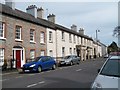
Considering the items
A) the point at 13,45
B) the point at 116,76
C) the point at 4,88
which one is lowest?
the point at 4,88

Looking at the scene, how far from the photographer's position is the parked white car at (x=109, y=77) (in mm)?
5875

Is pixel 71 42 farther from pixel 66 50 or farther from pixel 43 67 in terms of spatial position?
pixel 43 67

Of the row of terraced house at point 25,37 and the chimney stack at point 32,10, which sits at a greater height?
the chimney stack at point 32,10

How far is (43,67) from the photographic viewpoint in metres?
24.1

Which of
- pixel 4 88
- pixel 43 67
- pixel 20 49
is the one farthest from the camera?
pixel 20 49

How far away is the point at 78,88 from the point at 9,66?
15897 mm

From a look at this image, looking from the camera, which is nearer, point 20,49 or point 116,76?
point 116,76

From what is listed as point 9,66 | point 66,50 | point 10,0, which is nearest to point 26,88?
point 9,66

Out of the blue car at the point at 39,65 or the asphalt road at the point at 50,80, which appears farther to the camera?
the blue car at the point at 39,65

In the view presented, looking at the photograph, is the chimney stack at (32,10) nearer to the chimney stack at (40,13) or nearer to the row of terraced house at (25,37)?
the row of terraced house at (25,37)

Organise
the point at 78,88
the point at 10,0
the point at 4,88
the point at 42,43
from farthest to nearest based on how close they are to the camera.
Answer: the point at 42,43
the point at 10,0
the point at 4,88
the point at 78,88

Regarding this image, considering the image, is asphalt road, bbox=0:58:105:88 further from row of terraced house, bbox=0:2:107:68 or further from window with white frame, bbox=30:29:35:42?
window with white frame, bbox=30:29:35:42

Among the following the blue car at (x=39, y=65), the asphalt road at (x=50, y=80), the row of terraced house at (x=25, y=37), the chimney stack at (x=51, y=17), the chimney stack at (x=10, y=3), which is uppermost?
the chimney stack at (x=51, y=17)

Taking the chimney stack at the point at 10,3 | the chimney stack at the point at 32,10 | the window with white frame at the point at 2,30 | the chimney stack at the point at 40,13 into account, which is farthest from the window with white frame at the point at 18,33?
the chimney stack at the point at 40,13
